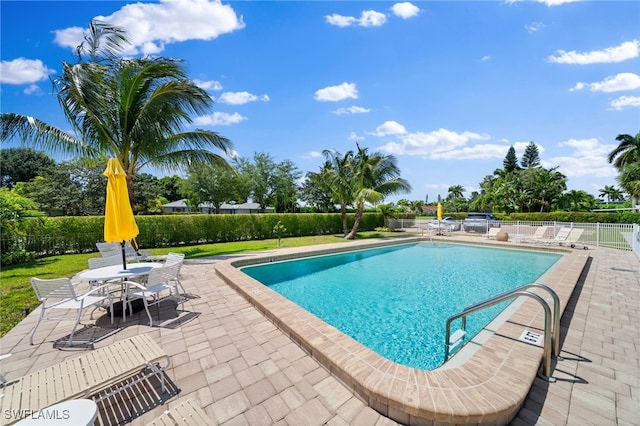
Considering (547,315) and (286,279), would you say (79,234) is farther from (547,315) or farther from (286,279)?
(547,315)

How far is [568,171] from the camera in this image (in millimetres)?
30578

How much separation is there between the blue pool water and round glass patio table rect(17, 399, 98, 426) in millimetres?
4120

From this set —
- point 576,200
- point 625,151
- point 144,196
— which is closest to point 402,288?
point 576,200

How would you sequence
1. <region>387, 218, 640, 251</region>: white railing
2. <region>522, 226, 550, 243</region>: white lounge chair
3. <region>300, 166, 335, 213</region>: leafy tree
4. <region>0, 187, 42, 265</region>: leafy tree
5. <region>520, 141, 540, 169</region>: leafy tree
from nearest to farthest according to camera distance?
<region>0, 187, 42, 265</region>: leafy tree, <region>387, 218, 640, 251</region>: white railing, <region>522, 226, 550, 243</region>: white lounge chair, <region>300, 166, 335, 213</region>: leafy tree, <region>520, 141, 540, 169</region>: leafy tree

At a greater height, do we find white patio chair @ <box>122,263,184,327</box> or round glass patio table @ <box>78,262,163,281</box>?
round glass patio table @ <box>78,262,163,281</box>

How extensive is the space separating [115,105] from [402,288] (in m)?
12.1

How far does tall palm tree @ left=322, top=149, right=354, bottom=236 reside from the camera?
1945 centimetres

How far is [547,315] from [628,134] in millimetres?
38932

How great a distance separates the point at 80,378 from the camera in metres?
2.47

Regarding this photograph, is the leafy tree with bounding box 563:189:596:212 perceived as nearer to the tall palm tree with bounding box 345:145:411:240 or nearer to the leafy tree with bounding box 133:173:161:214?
Answer: the tall palm tree with bounding box 345:145:411:240

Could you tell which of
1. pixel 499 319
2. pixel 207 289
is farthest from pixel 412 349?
pixel 207 289

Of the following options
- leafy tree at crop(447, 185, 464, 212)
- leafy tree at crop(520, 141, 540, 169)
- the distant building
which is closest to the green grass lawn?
the distant building

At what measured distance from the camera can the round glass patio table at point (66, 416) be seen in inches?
70.7

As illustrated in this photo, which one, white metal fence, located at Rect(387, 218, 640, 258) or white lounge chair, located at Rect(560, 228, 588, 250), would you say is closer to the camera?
white metal fence, located at Rect(387, 218, 640, 258)
